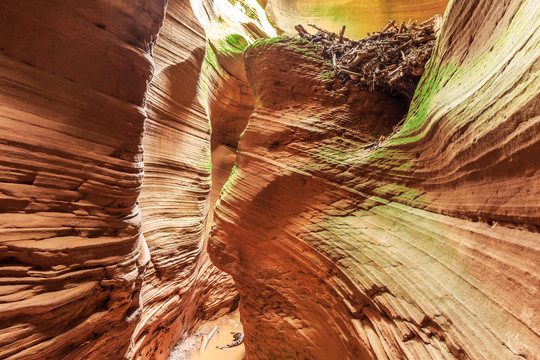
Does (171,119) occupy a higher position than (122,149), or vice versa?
(171,119)

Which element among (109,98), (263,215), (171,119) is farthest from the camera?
(171,119)

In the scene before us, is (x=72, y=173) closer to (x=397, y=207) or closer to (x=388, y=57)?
(x=397, y=207)

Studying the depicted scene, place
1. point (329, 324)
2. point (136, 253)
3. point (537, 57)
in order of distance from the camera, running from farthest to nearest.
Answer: point (329, 324)
point (136, 253)
point (537, 57)

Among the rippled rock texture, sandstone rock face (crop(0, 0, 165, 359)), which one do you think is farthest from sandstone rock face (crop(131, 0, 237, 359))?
sandstone rock face (crop(0, 0, 165, 359))

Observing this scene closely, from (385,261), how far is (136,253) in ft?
8.46

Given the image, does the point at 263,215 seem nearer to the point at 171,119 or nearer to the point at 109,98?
the point at 109,98

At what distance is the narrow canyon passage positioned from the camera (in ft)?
4.45

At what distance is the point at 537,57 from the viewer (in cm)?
116

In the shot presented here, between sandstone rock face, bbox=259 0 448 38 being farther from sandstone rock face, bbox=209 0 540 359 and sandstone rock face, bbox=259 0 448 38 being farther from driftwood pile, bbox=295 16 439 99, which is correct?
sandstone rock face, bbox=209 0 540 359

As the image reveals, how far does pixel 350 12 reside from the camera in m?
8.99

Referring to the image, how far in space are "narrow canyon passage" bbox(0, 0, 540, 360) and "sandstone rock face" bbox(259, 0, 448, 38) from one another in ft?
21.5

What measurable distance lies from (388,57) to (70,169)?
3.98 m

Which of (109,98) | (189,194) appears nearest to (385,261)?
(109,98)

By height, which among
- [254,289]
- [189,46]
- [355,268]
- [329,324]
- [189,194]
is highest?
[189,46]
